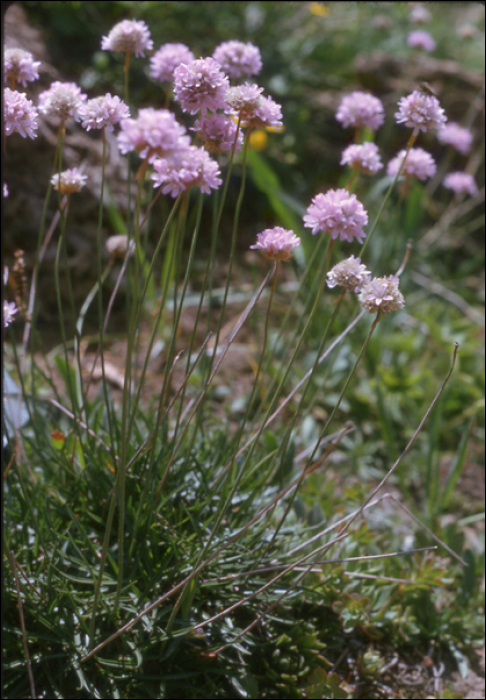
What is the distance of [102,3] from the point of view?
1771 millimetres

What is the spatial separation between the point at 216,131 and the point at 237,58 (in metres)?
0.37

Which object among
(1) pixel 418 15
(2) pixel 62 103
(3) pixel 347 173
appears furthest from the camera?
(1) pixel 418 15

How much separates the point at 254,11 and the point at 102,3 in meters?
1.86

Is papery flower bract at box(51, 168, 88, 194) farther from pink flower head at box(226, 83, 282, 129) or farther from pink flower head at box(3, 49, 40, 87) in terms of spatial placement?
pink flower head at box(226, 83, 282, 129)

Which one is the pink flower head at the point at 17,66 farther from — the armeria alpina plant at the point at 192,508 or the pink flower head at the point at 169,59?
the pink flower head at the point at 169,59

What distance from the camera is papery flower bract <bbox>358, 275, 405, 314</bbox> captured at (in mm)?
769

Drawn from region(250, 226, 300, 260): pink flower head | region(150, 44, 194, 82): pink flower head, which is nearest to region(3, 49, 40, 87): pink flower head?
region(150, 44, 194, 82): pink flower head

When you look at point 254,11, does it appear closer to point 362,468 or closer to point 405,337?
point 405,337

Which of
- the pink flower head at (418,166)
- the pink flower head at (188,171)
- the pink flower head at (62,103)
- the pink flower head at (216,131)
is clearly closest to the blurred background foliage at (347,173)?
the pink flower head at (418,166)

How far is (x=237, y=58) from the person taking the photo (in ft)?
3.56

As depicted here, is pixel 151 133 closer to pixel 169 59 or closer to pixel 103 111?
pixel 103 111

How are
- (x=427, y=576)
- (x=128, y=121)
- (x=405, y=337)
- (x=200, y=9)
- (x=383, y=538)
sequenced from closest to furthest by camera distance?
(x=128, y=121) < (x=427, y=576) < (x=383, y=538) < (x=405, y=337) < (x=200, y=9)

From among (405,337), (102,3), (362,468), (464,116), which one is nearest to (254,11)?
(464,116)

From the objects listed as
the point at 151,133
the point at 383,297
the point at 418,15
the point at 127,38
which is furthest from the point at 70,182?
the point at 418,15
